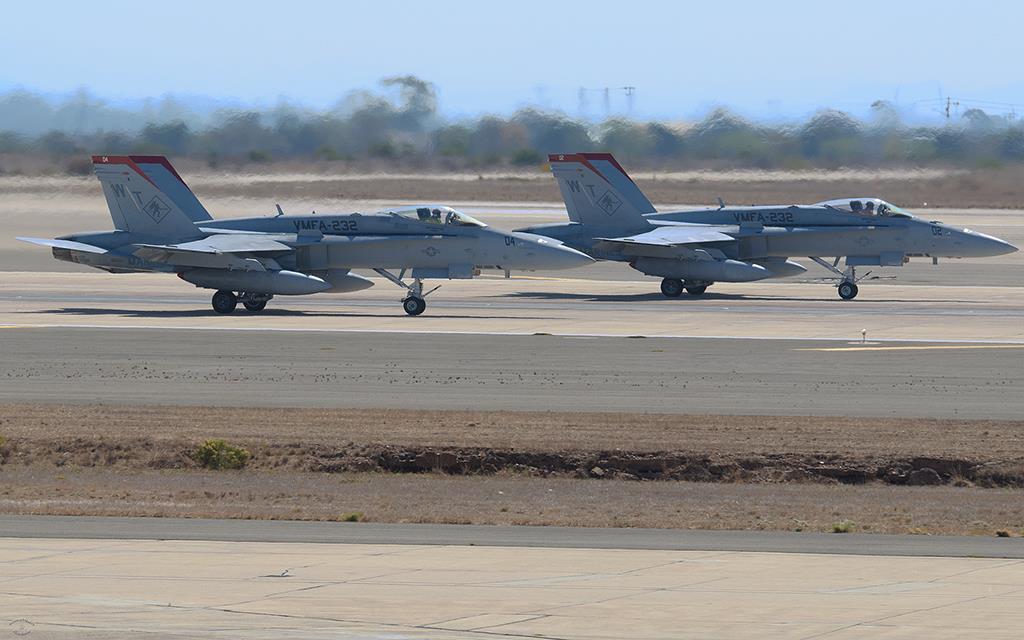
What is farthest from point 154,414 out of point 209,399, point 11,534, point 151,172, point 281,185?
point 281,185

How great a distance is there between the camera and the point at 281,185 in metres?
64.3

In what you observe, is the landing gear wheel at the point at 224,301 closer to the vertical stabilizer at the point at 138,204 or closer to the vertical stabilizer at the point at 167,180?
the vertical stabilizer at the point at 138,204

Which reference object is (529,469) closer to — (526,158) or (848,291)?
(848,291)

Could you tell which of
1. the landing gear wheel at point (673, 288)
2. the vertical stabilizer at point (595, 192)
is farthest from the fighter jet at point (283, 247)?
the vertical stabilizer at point (595, 192)

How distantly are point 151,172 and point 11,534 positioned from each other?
27002mm

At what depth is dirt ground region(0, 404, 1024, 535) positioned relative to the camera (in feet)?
53.8

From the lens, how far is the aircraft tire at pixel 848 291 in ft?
147

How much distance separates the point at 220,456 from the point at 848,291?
2887cm

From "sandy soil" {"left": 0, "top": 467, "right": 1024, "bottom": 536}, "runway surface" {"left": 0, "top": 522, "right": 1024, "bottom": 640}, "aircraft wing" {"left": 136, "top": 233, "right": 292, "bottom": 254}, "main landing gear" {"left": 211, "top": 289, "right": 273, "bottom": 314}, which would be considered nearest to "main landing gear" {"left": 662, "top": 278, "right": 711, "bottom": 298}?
"aircraft wing" {"left": 136, "top": 233, "right": 292, "bottom": 254}

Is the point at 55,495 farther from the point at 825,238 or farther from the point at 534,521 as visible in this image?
the point at 825,238

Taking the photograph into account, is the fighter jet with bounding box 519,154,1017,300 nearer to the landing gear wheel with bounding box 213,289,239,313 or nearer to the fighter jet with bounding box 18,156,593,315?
the fighter jet with bounding box 18,156,593,315

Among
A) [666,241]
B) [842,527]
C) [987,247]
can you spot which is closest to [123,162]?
[666,241]

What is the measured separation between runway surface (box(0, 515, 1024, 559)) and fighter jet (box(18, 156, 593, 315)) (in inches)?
910

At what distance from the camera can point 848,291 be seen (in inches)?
1768
